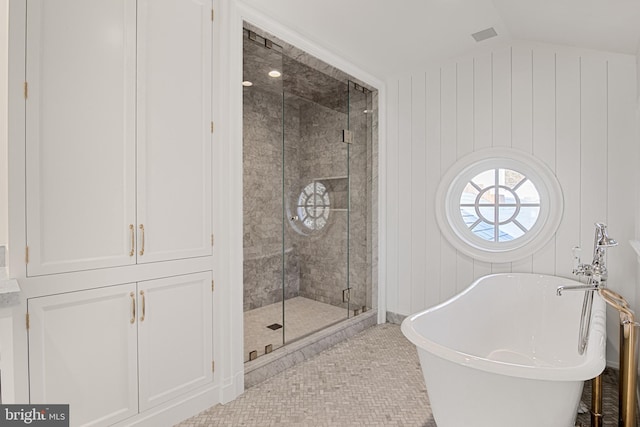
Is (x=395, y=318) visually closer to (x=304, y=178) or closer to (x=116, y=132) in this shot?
(x=304, y=178)

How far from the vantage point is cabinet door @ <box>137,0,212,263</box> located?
187 cm

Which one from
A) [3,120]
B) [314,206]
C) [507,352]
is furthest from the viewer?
[314,206]

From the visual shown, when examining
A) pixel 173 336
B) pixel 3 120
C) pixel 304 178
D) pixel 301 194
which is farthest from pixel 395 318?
pixel 3 120

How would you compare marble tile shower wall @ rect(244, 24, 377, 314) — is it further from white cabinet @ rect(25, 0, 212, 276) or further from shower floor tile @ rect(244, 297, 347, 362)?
white cabinet @ rect(25, 0, 212, 276)

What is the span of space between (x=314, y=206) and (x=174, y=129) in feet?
6.04

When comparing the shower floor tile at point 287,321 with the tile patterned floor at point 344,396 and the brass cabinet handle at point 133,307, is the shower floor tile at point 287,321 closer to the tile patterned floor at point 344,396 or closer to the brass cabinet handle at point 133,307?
the tile patterned floor at point 344,396

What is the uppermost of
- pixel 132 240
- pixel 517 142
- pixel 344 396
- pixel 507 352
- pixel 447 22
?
pixel 447 22

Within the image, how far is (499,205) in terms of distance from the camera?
127 inches

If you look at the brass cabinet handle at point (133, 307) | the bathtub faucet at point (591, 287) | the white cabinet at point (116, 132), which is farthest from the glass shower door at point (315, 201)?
the bathtub faucet at point (591, 287)

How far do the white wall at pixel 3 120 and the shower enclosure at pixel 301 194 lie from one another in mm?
1331

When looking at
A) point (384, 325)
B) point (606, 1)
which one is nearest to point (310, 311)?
point (384, 325)

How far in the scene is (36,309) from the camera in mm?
1515

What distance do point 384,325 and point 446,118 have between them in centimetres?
Result: 213

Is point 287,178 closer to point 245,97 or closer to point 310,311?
point 245,97
